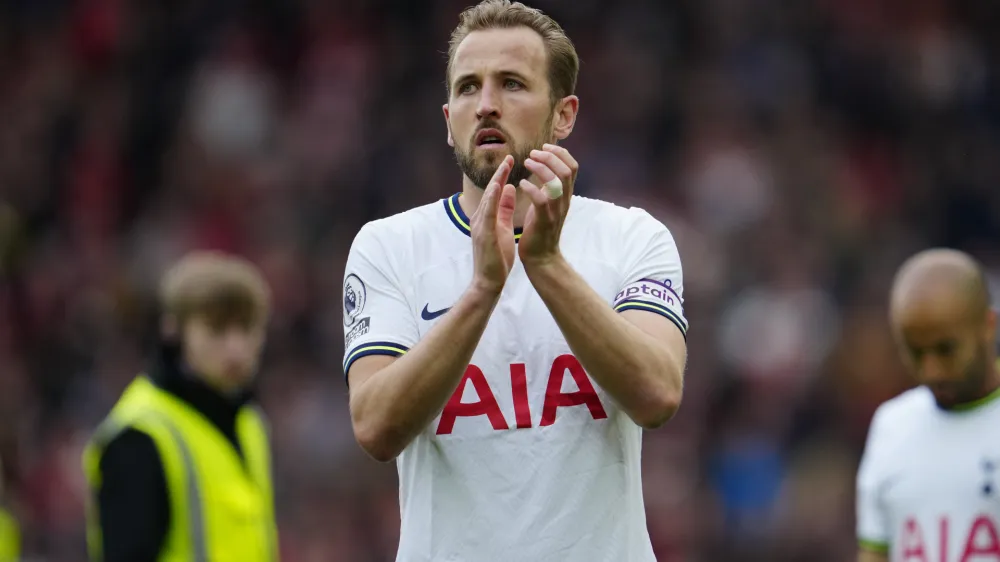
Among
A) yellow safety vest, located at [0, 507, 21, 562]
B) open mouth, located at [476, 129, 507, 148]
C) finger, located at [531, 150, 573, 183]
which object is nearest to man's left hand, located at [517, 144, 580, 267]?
finger, located at [531, 150, 573, 183]

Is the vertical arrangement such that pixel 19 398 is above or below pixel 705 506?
above

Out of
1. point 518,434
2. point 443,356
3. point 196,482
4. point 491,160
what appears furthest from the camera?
point 196,482

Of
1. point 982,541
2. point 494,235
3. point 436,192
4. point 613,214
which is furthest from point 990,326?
point 436,192

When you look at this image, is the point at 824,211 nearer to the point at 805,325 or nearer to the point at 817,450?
the point at 805,325

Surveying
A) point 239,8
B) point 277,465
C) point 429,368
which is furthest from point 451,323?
point 239,8

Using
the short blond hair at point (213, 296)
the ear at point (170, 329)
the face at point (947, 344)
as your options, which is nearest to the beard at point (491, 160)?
the short blond hair at point (213, 296)

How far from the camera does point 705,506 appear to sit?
10.7m

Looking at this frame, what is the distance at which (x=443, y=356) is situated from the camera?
142 inches

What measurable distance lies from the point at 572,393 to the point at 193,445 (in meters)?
1.49

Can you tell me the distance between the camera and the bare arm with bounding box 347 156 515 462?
3621 millimetres

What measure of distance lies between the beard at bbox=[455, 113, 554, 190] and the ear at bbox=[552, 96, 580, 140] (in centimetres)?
16

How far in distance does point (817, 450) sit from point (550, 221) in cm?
763

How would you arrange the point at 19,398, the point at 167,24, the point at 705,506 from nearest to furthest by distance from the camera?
the point at 705,506
the point at 19,398
the point at 167,24

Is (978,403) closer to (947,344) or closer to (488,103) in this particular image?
(947,344)
